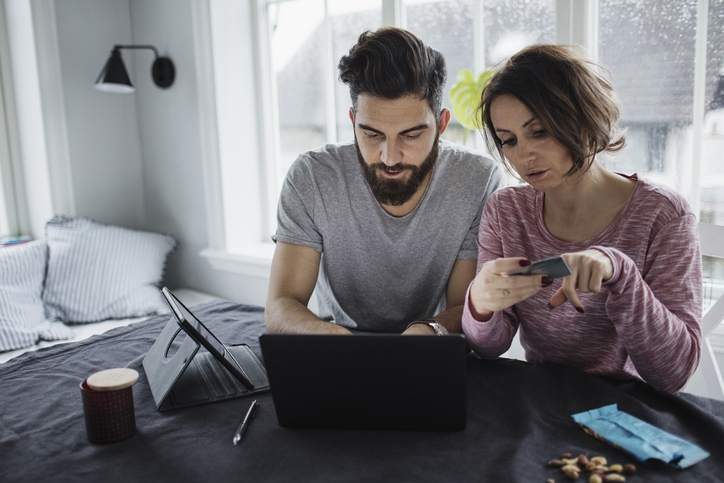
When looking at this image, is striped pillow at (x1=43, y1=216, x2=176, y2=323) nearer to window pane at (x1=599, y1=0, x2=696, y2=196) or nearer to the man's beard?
the man's beard

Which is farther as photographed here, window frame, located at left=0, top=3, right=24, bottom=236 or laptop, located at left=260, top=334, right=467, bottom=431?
→ window frame, located at left=0, top=3, right=24, bottom=236

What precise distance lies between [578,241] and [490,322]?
0.81 feet

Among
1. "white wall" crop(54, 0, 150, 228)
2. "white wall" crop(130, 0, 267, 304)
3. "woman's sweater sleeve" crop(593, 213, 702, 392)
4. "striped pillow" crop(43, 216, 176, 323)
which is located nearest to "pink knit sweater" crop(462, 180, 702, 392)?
"woman's sweater sleeve" crop(593, 213, 702, 392)

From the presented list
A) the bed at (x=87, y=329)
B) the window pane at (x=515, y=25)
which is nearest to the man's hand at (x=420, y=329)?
the window pane at (x=515, y=25)

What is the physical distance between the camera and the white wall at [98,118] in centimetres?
291

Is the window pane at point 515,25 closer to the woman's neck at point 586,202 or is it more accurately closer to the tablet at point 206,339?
the woman's neck at point 586,202

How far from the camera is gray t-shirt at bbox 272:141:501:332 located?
1603mm

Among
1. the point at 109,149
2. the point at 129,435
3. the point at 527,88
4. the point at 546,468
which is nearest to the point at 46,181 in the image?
the point at 109,149

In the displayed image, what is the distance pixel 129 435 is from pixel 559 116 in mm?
927

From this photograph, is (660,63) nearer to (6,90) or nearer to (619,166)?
(619,166)

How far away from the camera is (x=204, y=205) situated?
2.99 metres

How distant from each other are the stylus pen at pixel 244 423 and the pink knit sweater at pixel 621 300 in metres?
0.45

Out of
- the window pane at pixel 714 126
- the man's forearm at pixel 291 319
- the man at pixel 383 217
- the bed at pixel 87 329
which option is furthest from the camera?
the bed at pixel 87 329

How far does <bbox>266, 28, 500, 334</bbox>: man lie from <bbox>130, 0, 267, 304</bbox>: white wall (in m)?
1.27
